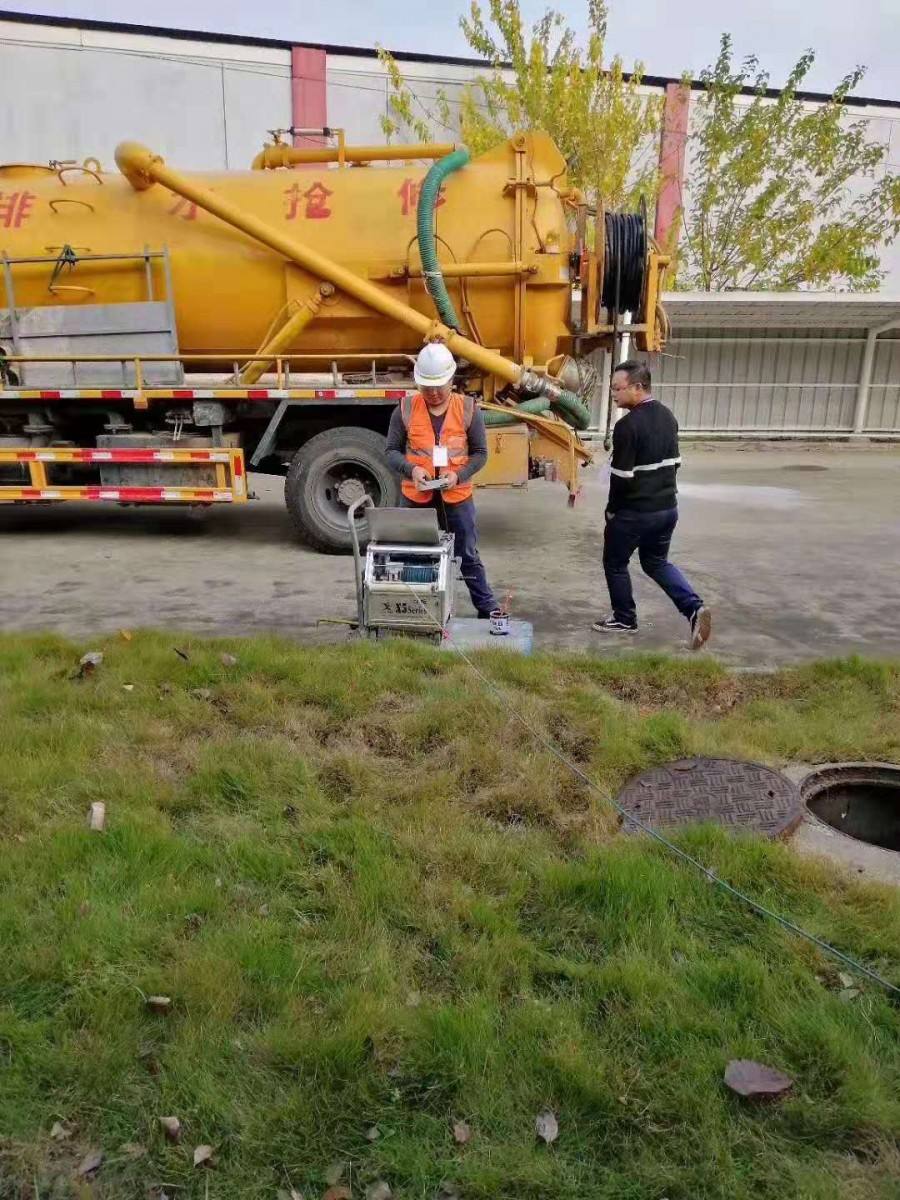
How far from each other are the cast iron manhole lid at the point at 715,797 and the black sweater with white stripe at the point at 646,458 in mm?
2071

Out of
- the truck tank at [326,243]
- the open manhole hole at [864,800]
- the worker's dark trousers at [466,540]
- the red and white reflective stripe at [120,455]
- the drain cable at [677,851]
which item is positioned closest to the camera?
the drain cable at [677,851]

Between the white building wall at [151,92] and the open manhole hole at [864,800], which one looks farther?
the white building wall at [151,92]

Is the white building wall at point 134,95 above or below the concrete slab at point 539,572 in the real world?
above

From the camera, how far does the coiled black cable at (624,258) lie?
7734 millimetres

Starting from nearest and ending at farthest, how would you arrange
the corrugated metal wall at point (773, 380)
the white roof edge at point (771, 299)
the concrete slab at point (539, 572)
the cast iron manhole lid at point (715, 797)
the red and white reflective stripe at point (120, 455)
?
the cast iron manhole lid at point (715, 797), the concrete slab at point (539, 572), the red and white reflective stripe at point (120, 455), the white roof edge at point (771, 299), the corrugated metal wall at point (773, 380)

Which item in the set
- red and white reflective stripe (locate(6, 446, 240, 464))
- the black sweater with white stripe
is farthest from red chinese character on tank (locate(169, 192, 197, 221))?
the black sweater with white stripe

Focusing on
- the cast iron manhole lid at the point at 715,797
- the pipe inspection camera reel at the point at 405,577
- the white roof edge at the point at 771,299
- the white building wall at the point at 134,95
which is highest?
the white building wall at the point at 134,95

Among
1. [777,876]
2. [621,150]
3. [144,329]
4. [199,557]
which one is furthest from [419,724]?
[621,150]

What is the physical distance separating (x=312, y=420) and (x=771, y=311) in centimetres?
1056

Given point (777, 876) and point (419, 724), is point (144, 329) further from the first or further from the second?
point (777, 876)

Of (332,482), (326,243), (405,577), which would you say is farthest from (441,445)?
(326,243)

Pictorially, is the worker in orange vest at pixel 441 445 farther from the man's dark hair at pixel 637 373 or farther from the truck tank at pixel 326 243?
the truck tank at pixel 326 243

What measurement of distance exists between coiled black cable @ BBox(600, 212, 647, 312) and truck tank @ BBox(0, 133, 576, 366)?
0.39 meters

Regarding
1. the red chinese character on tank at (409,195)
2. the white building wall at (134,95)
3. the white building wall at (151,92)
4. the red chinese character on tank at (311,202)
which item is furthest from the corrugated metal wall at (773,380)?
the red chinese character on tank at (311,202)
